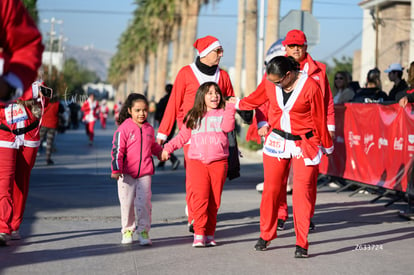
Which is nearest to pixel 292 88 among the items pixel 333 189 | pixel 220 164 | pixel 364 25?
pixel 220 164

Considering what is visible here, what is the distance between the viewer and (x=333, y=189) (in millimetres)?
14656

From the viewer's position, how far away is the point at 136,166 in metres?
8.15

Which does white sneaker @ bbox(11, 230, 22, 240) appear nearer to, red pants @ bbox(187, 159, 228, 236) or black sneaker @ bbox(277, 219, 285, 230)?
red pants @ bbox(187, 159, 228, 236)

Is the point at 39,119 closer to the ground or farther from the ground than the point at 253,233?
farther from the ground

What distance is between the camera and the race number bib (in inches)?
309

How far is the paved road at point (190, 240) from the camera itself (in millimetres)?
7074

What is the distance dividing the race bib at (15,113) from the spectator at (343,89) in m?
7.71

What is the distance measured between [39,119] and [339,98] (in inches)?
306

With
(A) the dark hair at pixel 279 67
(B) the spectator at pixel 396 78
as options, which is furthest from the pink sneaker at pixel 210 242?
(B) the spectator at pixel 396 78

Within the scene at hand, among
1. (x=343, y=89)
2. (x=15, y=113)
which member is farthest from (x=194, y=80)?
(x=343, y=89)

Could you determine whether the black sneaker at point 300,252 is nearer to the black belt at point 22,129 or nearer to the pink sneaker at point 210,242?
the pink sneaker at point 210,242

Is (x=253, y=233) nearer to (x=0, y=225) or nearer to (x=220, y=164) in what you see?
(x=220, y=164)

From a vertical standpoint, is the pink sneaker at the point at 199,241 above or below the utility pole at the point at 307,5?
below

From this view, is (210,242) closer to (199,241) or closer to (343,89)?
(199,241)
